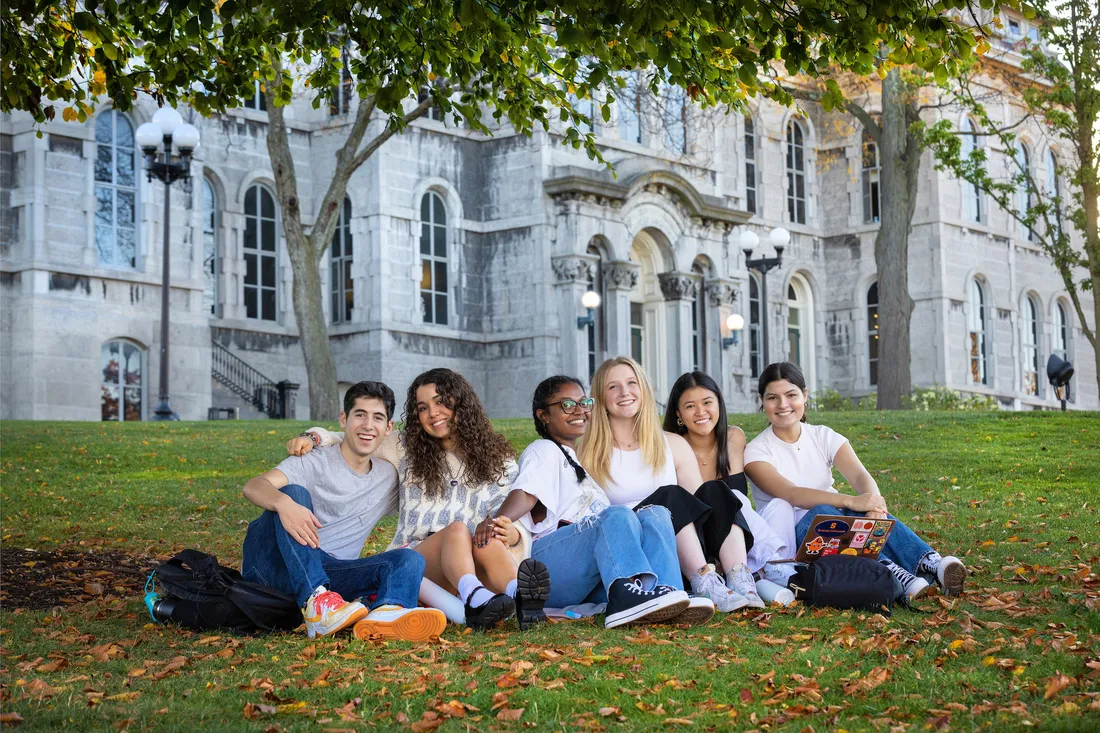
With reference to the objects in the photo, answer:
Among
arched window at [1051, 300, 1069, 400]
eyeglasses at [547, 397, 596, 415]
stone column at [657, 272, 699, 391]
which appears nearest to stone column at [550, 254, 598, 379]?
stone column at [657, 272, 699, 391]

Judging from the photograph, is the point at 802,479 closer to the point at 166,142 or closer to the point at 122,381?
the point at 166,142

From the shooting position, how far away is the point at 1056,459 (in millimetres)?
14820

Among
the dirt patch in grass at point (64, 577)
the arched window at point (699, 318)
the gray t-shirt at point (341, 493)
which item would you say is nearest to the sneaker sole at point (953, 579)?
the gray t-shirt at point (341, 493)

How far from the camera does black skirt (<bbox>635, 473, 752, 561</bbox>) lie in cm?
759

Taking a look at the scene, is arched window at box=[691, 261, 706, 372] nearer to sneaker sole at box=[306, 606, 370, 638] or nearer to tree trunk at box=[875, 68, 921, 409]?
tree trunk at box=[875, 68, 921, 409]

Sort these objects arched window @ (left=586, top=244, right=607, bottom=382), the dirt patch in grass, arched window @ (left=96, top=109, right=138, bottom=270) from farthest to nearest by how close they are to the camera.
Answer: arched window @ (left=586, top=244, right=607, bottom=382) < arched window @ (left=96, top=109, right=138, bottom=270) < the dirt patch in grass

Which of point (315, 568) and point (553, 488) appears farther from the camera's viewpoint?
point (553, 488)

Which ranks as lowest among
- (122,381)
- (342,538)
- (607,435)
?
(342,538)

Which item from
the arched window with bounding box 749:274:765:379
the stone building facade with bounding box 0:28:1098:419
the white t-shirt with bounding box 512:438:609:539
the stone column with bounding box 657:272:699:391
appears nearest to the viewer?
the white t-shirt with bounding box 512:438:609:539

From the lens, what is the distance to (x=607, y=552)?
7.13 metres

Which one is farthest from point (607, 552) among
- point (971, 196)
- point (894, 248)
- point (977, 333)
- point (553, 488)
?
point (971, 196)

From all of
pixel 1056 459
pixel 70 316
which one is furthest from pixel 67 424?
pixel 1056 459

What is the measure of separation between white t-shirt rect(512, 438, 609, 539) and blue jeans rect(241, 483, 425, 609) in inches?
27.5

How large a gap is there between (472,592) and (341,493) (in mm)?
896
